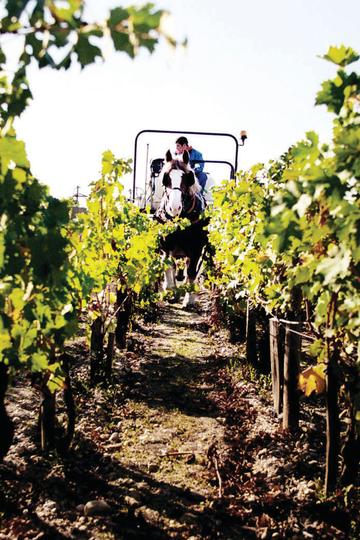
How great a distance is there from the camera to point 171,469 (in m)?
3.79

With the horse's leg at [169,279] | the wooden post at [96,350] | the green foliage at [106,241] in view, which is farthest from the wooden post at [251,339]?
the horse's leg at [169,279]

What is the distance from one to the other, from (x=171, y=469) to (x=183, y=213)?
683 centimetres

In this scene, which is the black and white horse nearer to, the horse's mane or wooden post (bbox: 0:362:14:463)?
the horse's mane

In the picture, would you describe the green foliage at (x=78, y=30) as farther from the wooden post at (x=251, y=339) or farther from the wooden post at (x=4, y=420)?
the wooden post at (x=251, y=339)

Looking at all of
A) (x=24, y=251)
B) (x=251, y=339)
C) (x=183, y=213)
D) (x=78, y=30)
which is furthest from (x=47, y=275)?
(x=183, y=213)

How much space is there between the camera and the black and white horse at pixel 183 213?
950cm

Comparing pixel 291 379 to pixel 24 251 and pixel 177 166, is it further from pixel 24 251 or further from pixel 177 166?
pixel 177 166

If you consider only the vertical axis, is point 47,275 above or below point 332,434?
above

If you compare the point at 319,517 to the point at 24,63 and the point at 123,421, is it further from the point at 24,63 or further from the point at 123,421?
the point at 24,63

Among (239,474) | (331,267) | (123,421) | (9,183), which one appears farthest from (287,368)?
(9,183)

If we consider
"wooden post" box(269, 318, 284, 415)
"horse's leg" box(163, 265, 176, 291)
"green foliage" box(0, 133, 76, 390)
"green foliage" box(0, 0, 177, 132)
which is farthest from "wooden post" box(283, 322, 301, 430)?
"horse's leg" box(163, 265, 176, 291)

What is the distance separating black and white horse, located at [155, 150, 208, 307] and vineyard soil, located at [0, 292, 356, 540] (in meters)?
4.46

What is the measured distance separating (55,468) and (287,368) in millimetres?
1995

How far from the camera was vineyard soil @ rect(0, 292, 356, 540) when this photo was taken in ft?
9.95
